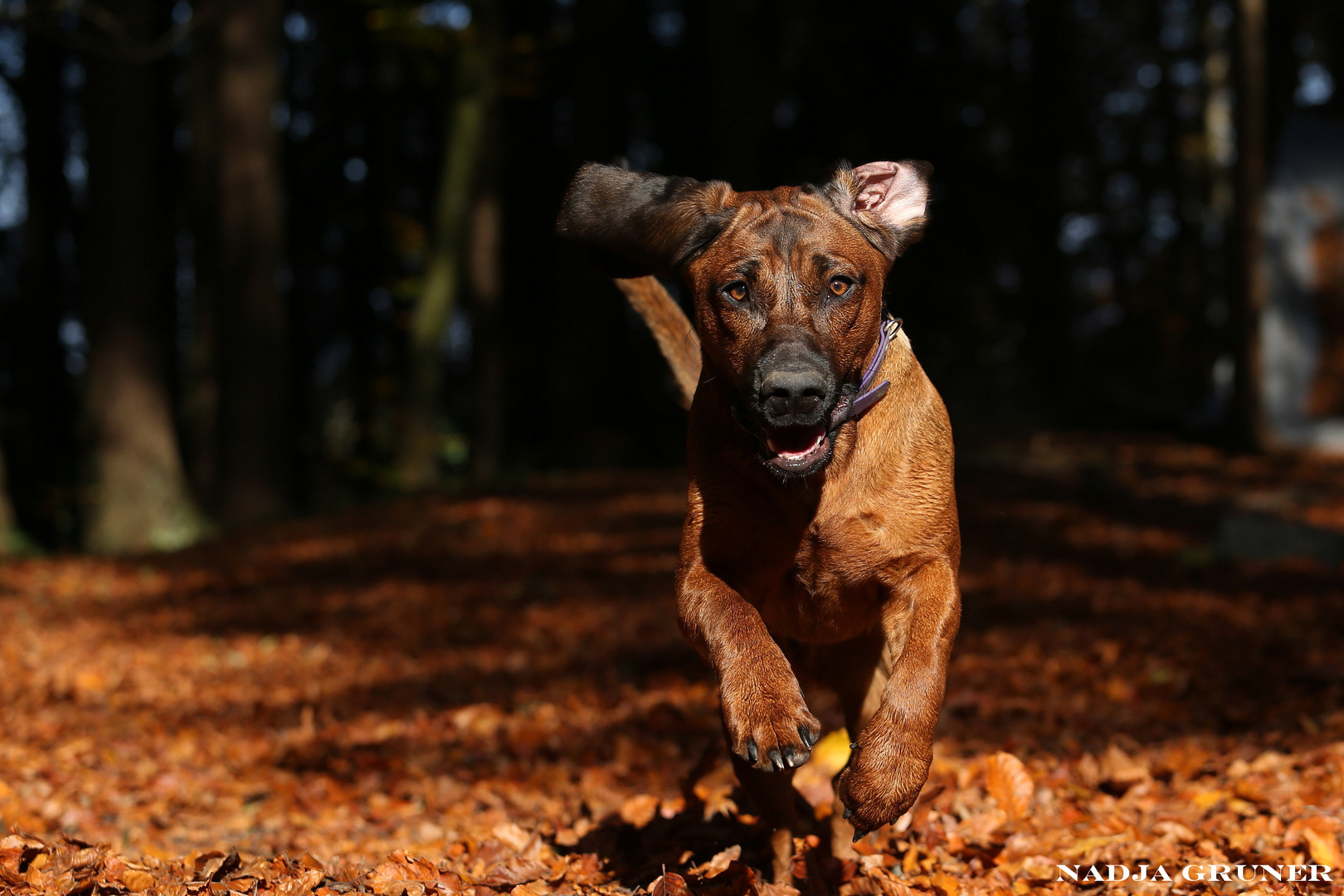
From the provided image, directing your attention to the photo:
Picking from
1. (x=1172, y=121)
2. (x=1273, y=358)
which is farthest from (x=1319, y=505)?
(x=1172, y=121)

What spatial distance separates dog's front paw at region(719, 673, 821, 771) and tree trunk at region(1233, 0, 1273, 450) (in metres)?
14.8

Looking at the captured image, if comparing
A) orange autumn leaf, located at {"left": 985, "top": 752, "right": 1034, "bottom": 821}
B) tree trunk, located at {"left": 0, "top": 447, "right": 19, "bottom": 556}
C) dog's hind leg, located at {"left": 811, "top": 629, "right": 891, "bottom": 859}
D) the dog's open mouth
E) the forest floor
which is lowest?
tree trunk, located at {"left": 0, "top": 447, "right": 19, "bottom": 556}

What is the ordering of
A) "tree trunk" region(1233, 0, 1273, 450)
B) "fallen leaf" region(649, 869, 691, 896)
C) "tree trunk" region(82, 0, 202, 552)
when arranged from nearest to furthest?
"fallen leaf" region(649, 869, 691, 896)
"tree trunk" region(82, 0, 202, 552)
"tree trunk" region(1233, 0, 1273, 450)

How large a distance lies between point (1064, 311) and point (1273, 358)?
343 inches

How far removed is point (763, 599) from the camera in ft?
13.0

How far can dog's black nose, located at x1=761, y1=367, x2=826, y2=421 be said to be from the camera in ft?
10.8

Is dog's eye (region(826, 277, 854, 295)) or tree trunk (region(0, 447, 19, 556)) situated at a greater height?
dog's eye (region(826, 277, 854, 295))

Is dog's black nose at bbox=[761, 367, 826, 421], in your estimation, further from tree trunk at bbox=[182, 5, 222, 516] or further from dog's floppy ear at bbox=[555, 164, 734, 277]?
tree trunk at bbox=[182, 5, 222, 516]

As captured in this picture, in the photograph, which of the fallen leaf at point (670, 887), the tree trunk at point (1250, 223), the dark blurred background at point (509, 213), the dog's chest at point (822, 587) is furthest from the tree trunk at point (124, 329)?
the tree trunk at point (1250, 223)

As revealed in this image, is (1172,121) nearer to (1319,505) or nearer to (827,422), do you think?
(1319,505)

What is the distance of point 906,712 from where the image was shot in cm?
339

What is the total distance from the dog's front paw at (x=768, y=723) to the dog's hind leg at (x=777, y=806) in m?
0.64

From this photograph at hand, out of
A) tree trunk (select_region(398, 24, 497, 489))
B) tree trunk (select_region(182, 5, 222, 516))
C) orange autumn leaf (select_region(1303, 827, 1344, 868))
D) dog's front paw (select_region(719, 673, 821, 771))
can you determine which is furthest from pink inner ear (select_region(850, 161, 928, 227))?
tree trunk (select_region(398, 24, 497, 489))

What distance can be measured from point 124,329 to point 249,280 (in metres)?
1.62
